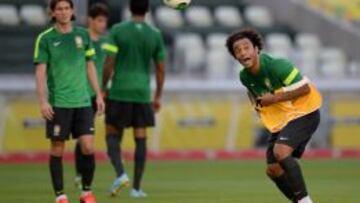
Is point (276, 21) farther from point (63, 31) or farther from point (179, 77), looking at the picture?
point (63, 31)

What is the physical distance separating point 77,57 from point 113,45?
99.7 inches

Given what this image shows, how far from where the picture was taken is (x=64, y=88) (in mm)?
12266

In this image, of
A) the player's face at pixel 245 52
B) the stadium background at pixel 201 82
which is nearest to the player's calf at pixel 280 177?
the player's face at pixel 245 52

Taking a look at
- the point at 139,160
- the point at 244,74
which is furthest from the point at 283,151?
the point at 139,160

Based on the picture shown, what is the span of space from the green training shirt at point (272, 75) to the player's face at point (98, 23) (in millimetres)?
5258

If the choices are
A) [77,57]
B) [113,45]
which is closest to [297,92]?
[77,57]

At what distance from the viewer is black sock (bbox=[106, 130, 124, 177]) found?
48.4 feet

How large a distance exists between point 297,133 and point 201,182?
6.04 m

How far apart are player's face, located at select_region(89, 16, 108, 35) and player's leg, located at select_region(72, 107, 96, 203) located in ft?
12.9

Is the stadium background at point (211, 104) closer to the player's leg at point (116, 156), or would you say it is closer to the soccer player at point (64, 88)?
the player's leg at point (116, 156)

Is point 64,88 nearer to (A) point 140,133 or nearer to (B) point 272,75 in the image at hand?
(B) point 272,75

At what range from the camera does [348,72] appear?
27.4 m

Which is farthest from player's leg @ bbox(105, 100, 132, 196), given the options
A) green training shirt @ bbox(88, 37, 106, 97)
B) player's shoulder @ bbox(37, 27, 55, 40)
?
player's shoulder @ bbox(37, 27, 55, 40)

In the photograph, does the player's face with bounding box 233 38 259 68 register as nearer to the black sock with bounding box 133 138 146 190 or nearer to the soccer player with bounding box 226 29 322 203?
the soccer player with bounding box 226 29 322 203
